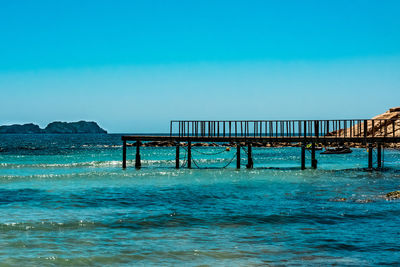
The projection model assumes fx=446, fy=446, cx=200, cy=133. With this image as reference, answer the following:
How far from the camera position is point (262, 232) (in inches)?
573

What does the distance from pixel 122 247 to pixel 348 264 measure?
6.18 meters

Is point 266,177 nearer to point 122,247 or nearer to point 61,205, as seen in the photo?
point 61,205

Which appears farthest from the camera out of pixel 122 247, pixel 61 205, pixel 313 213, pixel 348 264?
pixel 61 205

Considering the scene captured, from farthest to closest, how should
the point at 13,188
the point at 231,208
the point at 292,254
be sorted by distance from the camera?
1. the point at 13,188
2. the point at 231,208
3. the point at 292,254

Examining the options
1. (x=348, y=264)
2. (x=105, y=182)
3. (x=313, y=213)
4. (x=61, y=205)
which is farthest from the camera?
(x=105, y=182)

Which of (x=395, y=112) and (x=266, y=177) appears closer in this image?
(x=266, y=177)

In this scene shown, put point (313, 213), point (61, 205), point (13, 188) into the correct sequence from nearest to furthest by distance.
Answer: point (313, 213) → point (61, 205) → point (13, 188)

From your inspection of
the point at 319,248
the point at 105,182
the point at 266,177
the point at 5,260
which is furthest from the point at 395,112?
the point at 5,260

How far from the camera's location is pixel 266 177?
31.9 meters

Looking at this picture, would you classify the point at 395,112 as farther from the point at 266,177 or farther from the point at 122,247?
the point at 122,247

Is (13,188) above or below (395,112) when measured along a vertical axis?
below

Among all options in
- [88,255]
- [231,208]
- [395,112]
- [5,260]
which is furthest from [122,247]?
[395,112]

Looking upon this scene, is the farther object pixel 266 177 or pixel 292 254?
pixel 266 177

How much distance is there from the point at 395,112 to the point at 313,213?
58975 millimetres
